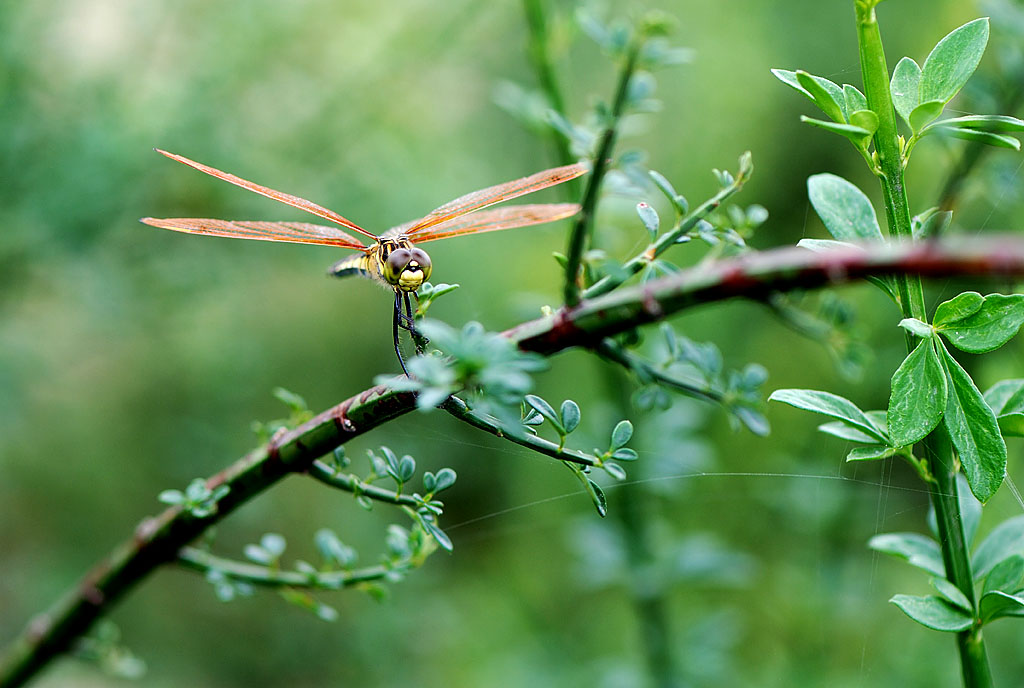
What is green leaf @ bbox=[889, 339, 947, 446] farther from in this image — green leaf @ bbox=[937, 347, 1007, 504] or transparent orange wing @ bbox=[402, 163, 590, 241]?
transparent orange wing @ bbox=[402, 163, 590, 241]

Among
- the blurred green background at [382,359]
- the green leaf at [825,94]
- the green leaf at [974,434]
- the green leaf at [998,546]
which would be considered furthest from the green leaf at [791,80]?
the blurred green background at [382,359]

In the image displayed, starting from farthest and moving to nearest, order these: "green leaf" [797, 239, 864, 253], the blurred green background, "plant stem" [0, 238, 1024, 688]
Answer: the blurred green background → "green leaf" [797, 239, 864, 253] → "plant stem" [0, 238, 1024, 688]

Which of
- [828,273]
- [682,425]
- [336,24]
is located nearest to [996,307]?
[828,273]

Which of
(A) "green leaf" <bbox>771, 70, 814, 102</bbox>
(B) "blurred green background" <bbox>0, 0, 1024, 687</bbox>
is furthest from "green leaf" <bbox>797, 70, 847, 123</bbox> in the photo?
(B) "blurred green background" <bbox>0, 0, 1024, 687</bbox>

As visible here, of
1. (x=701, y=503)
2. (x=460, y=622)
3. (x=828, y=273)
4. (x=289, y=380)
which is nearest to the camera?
(x=828, y=273)

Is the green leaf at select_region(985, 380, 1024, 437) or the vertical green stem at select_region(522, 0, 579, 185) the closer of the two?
the green leaf at select_region(985, 380, 1024, 437)

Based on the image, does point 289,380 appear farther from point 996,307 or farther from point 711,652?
point 996,307
